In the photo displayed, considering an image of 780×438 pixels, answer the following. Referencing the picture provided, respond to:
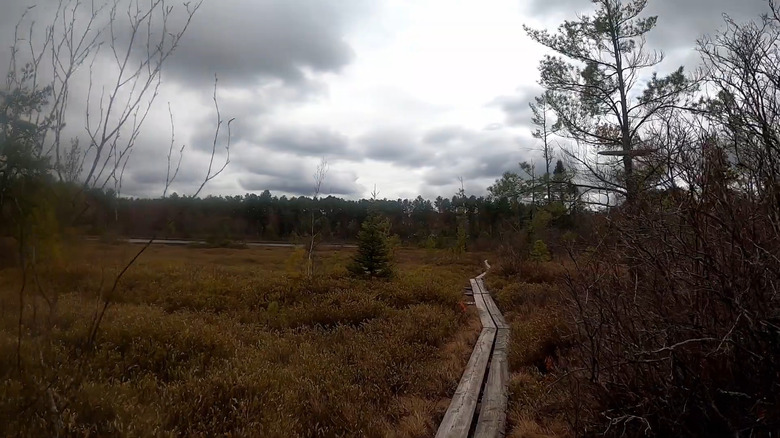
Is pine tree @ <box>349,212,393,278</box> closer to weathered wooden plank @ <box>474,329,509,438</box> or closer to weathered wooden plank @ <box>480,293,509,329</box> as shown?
weathered wooden plank @ <box>480,293,509,329</box>

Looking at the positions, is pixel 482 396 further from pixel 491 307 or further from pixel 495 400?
pixel 491 307

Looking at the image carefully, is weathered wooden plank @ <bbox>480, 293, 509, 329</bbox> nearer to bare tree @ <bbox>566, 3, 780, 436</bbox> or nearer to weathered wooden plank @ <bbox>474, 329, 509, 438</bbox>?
weathered wooden plank @ <bbox>474, 329, 509, 438</bbox>

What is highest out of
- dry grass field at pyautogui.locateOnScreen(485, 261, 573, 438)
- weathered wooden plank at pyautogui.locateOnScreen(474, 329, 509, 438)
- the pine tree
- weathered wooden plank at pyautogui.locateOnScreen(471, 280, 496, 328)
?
the pine tree

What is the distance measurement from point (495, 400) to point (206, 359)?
380 cm

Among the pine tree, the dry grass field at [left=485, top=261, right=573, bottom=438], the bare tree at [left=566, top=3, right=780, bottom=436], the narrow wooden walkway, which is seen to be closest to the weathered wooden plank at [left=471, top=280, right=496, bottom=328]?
the dry grass field at [left=485, top=261, right=573, bottom=438]

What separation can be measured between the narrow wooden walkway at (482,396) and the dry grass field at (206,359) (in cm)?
23

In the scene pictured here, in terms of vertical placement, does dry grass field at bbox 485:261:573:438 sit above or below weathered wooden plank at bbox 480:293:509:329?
above

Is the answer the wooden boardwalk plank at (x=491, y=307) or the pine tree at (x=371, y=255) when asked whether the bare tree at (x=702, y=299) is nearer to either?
the wooden boardwalk plank at (x=491, y=307)

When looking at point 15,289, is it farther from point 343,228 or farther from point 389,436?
point 343,228

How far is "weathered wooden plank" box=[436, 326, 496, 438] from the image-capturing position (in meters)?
4.11

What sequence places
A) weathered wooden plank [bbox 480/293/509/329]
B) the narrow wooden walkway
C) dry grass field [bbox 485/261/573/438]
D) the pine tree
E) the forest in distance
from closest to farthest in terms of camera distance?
the forest in distance, dry grass field [bbox 485/261/573/438], the narrow wooden walkway, weathered wooden plank [bbox 480/293/509/329], the pine tree

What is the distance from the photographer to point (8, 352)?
2.77 m

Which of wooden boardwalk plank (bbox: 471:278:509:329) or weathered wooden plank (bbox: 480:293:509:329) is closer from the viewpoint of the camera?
weathered wooden plank (bbox: 480:293:509:329)

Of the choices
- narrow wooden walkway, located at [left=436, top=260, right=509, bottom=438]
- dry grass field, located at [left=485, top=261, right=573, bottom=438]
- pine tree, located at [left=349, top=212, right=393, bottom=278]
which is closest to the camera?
dry grass field, located at [left=485, top=261, right=573, bottom=438]
